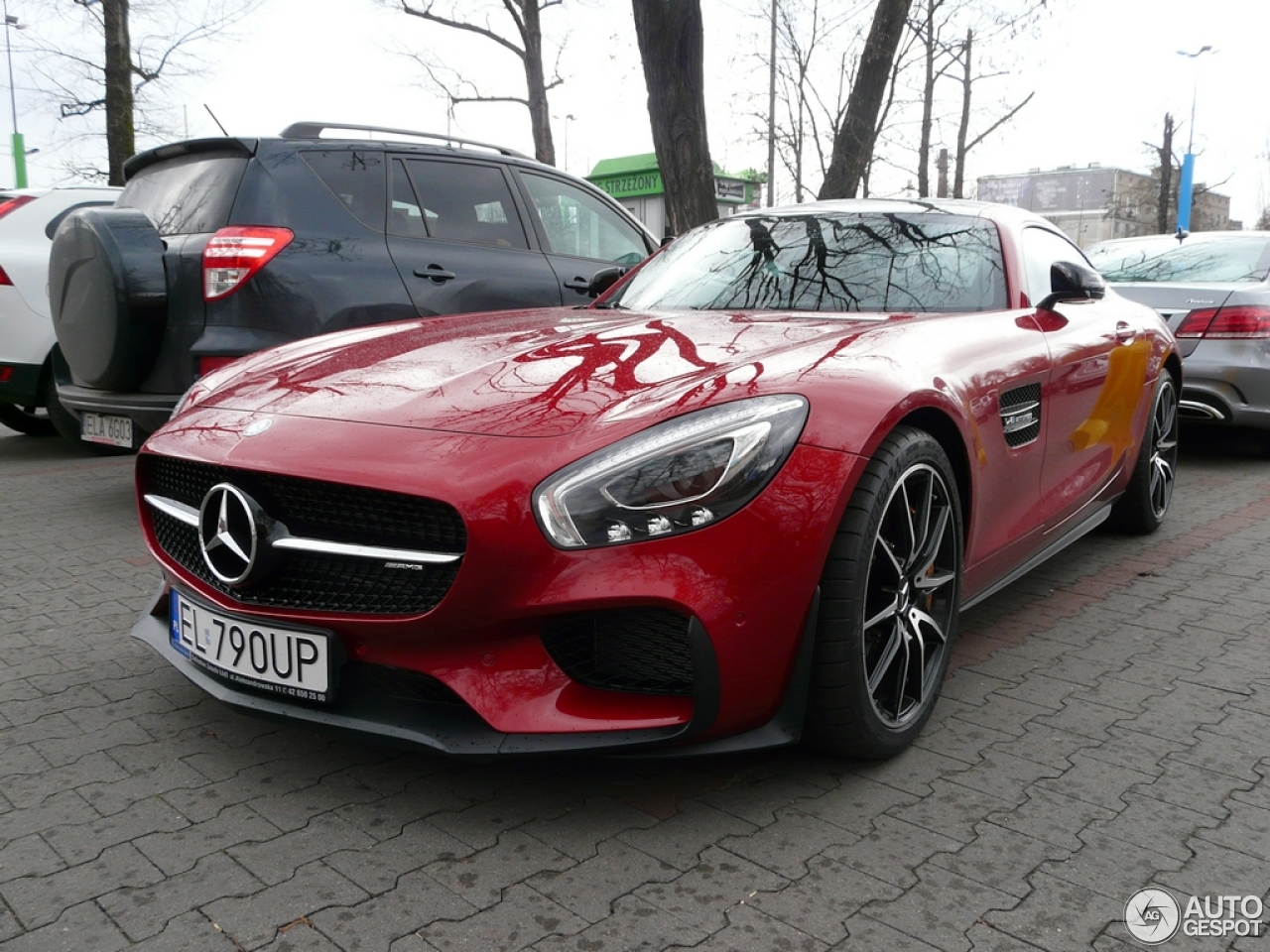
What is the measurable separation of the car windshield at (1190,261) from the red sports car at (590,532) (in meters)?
4.93

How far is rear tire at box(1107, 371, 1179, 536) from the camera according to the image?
4.86 m

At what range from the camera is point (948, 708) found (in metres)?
3.08

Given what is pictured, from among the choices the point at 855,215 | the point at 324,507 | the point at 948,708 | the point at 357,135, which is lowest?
the point at 948,708

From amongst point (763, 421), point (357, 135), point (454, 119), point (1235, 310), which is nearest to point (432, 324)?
point (763, 421)

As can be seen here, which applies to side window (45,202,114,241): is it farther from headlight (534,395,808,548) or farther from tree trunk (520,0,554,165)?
tree trunk (520,0,554,165)

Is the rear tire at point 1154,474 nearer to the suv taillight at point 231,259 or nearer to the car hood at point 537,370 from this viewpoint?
the car hood at point 537,370

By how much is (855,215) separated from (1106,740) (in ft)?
6.48

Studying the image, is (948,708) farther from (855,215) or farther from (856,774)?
(855,215)

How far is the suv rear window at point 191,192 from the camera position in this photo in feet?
15.9

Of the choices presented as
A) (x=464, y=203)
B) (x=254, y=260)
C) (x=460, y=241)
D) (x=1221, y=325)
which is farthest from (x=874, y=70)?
(x=254, y=260)

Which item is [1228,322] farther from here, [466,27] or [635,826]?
[466,27]

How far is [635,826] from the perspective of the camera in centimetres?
237

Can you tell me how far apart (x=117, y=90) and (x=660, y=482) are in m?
17.8

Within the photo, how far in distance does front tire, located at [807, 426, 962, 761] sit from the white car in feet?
17.9
